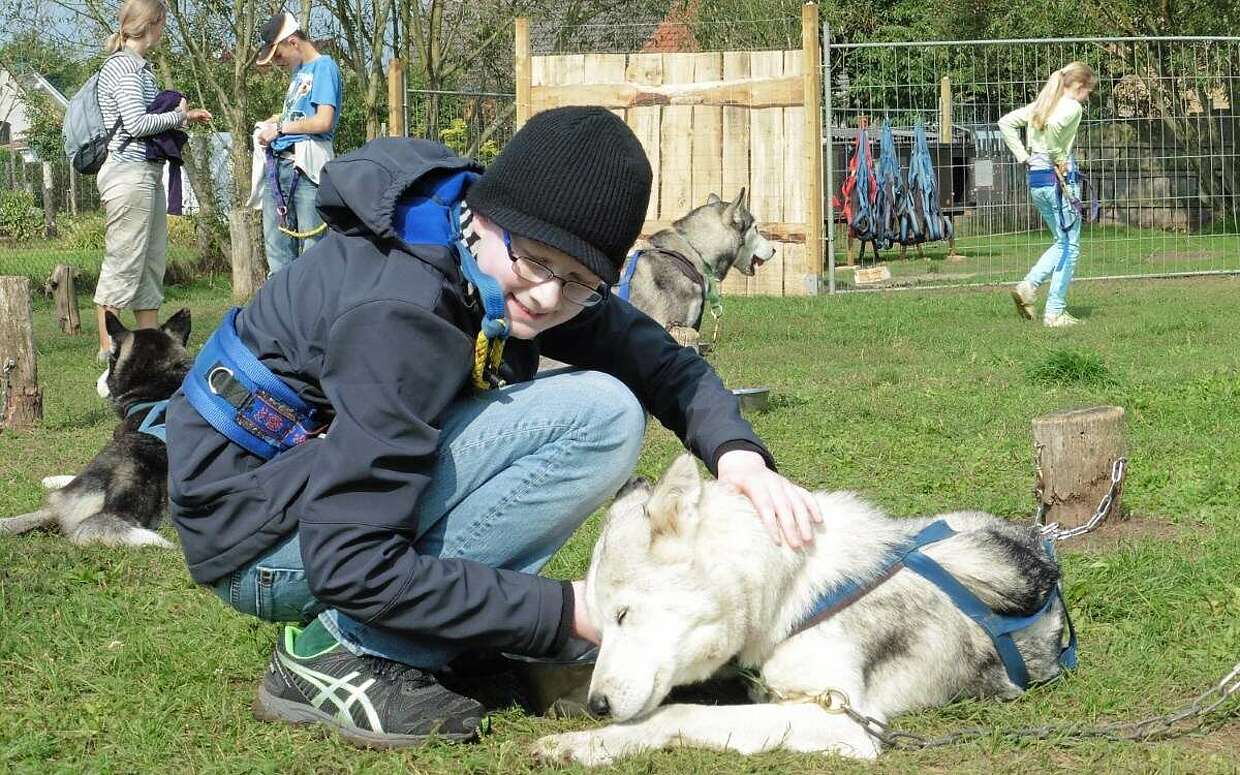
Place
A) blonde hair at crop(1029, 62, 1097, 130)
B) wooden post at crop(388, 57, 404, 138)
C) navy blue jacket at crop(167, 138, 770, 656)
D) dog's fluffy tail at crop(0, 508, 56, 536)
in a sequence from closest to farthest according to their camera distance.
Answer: navy blue jacket at crop(167, 138, 770, 656), dog's fluffy tail at crop(0, 508, 56, 536), blonde hair at crop(1029, 62, 1097, 130), wooden post at crop(388, 57, 404, 138)

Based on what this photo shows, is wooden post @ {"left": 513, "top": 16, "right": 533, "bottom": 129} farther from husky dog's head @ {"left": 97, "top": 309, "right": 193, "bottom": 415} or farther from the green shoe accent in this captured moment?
the green shoe accent

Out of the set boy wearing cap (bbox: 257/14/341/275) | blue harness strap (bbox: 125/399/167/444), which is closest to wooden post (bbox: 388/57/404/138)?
boy wearing cap (bbox: 257/14/341/275)

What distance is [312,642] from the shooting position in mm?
2930

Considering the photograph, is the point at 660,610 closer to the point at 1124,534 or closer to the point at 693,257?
the point at 1124,534

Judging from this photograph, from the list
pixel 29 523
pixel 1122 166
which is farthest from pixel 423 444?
pixel 1122 166

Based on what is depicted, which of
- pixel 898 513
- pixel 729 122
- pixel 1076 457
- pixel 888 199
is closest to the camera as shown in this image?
pixel 1076 457

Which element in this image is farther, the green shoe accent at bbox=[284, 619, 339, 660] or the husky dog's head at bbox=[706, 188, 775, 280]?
the husky dog's head at bbox=[706, 188, 775, 280]

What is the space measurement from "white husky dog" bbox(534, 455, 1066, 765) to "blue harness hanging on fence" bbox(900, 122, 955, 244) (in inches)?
632

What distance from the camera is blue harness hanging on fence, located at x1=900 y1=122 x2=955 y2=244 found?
18547 millimetres

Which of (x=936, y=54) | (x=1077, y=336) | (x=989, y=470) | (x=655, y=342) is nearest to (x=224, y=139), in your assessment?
(x=936, y=54)

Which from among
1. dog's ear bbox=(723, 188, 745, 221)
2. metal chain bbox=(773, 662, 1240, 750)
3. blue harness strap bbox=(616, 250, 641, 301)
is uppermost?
dog's ear bbox=(723, 188, 745, 221)

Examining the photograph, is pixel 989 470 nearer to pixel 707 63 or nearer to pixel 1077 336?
pixel 1077 336

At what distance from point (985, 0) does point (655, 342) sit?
99.5ft

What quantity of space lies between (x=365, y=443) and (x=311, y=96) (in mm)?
7331
